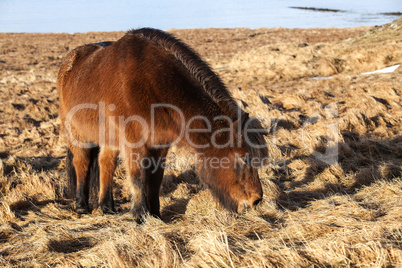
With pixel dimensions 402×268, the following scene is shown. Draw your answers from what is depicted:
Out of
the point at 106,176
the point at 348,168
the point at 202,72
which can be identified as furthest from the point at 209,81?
the point at 348,168

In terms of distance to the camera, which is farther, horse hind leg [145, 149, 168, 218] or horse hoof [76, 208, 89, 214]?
horse hoof [76, 208, 89, 214]

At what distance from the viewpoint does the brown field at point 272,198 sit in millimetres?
2635

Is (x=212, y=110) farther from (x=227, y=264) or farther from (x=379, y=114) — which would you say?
(x=379, y=114)

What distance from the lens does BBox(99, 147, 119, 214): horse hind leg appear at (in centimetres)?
443

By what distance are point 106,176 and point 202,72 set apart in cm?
182

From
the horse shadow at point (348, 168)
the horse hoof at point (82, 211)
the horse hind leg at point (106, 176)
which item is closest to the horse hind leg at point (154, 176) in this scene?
the horse hind leg at point (106, 176)

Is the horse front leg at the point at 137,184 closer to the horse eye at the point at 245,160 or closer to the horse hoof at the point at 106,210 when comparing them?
the horse hoof at the point at 106,210

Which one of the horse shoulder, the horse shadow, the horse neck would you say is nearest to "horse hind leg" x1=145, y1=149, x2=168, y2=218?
the horse neck

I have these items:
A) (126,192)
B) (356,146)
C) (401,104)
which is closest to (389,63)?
(401,104)

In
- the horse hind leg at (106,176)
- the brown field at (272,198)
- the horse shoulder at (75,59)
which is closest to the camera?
the brown field at (272,198)

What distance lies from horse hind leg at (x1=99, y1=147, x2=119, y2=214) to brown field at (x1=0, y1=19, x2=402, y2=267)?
0.72 ft

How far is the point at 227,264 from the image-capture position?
2492 millimetres

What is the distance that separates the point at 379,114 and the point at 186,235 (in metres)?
5.82

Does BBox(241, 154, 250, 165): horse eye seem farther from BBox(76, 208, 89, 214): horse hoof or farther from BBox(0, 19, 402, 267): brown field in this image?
BBox(76, 208, 89, 214): horse hoof
